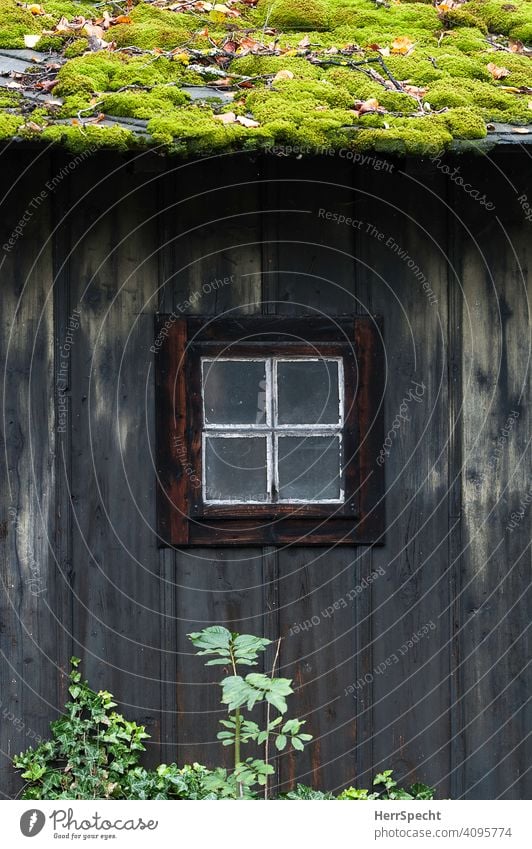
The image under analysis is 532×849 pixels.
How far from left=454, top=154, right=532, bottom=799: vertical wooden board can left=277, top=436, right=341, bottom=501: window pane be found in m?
0.64

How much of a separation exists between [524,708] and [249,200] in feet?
9.11

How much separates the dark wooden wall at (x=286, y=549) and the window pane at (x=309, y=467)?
0.88 ft

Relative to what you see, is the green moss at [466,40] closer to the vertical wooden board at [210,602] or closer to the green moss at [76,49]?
the green moss at [76,49]

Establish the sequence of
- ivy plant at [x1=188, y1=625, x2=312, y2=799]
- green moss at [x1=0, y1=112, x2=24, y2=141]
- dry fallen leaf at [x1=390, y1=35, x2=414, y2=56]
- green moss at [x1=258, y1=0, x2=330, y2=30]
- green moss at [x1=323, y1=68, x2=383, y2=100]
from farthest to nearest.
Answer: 1. green moss at [x1=258, y1=0, x2=330, y2=30]
2. dry fallen leaf at [x1=390, y1=35, x2=414, y2=56]
3. green moss at [x1=323, y1=68, x2=383, y2=100]
4. green moss at [x1=0, y1=112, x2=24, y2=141]
5. ivy plant at [x1=188, y1=625, x2=312, y2=799]

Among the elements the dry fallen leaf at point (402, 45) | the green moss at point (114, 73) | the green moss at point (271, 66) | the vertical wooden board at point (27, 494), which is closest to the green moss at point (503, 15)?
the dry fallen leaf at point (402, 45)

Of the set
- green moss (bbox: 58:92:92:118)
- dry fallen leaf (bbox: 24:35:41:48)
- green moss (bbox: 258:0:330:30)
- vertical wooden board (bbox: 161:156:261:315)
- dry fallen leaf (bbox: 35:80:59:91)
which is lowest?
vertical wooden board (bbox: 161:156:261:315)

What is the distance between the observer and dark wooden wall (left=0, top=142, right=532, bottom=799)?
4.90 m

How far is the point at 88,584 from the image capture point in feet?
16.1

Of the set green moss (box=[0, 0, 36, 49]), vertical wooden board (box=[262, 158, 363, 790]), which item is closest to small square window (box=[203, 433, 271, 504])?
vertical wooden board (box=[262, 158, 363, 790])

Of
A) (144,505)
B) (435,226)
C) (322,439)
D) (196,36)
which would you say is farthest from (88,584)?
(196,36)

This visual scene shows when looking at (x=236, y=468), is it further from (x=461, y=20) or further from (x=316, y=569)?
(x=461, y=20)

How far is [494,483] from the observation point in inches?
199

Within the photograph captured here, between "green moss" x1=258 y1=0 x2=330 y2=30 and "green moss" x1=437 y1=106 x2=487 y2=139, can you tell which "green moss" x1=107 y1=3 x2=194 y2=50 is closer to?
"green moss" x1=258 y1=0 x2=330 y2=30

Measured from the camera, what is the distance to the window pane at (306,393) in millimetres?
4953
